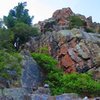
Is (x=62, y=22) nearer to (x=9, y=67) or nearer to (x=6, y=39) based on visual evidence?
(x=6, y=39)

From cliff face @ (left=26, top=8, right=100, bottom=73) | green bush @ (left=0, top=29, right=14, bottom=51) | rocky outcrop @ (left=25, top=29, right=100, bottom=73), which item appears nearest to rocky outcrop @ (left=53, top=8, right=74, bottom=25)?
A: cliff face @ (left=26, top=8, right=100, bottom=73)

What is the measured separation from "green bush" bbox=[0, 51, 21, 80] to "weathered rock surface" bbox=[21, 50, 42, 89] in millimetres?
1941

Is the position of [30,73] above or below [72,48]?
below

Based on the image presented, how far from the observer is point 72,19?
4994cm

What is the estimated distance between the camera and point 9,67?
30.2m

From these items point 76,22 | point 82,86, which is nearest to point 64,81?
point 82,86

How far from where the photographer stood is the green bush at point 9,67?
96.7 feet

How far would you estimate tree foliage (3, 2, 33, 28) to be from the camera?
48.8 m

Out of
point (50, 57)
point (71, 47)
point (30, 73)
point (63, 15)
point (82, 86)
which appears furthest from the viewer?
point (63, 15)

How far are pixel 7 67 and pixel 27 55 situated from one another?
22.1ft

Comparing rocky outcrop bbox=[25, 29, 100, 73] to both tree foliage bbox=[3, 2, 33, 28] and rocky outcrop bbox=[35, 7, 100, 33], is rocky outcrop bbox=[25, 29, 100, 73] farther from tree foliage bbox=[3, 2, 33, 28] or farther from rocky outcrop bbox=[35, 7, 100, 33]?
tree foliage bbox=[3, 2, 33, 28]

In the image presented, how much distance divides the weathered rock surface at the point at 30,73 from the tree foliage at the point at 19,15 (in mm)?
12744

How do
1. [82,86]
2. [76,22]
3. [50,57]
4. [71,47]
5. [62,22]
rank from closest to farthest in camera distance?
1. [82,86]
2. [50,57]
3. [71,47]
4. [76,22]
5. [62,22]

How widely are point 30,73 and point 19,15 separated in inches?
702
